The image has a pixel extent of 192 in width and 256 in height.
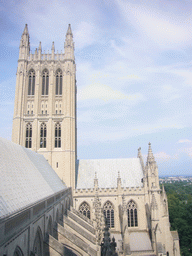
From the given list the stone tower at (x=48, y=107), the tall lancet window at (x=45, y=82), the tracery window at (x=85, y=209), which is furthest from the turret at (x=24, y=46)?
the tracery window at (x=85, y=209)

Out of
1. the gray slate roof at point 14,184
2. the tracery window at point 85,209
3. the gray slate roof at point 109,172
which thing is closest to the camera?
the gray slate roof at point 14,184

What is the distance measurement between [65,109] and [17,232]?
29.7 meters

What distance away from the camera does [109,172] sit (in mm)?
41625

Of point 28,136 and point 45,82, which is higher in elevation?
point 45,82

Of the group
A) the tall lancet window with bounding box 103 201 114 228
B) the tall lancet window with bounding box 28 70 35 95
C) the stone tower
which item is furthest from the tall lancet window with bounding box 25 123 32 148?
the tall lancet window with bounding box 103 201 114 228

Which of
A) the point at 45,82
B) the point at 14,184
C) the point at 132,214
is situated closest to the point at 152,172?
the point at 132,214

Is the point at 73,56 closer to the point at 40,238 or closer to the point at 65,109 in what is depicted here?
the point at 65,109

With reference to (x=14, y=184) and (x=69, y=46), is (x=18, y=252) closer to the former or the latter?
(x=14, y=184)

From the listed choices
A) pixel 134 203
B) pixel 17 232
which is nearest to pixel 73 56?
pixel 134 203

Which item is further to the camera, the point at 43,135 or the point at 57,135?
→ the point at 57,135

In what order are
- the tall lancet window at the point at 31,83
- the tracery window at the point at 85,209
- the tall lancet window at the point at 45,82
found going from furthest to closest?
the tall lancet window at the point at 45,82 < the tall lancet window at the point at 31,83 < the tracery window at the point at 85,209

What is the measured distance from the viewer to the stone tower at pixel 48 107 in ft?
125

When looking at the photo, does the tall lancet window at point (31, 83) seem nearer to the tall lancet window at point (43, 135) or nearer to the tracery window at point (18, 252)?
the tall lancet window at point (43, 135)

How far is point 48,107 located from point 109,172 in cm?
1650
